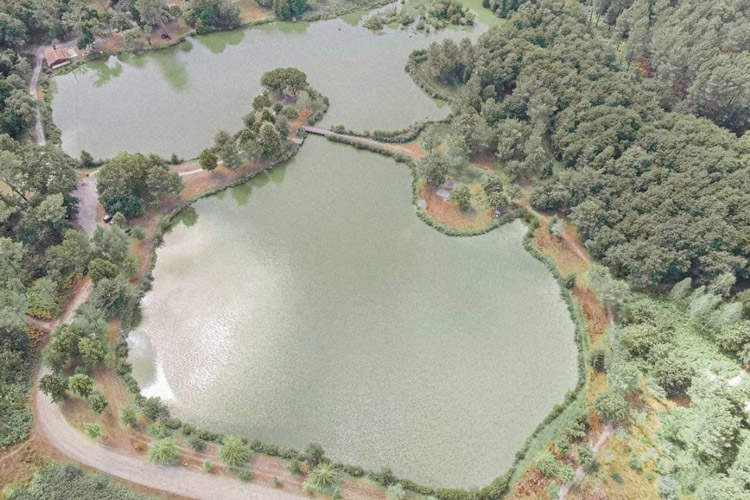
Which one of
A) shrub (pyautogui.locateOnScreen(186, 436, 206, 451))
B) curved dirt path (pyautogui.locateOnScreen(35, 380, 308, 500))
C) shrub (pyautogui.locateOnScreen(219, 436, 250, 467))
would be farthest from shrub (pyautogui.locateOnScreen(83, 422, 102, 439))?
shrub (pyautogui.locateOnScreen(219, 436, 250, 467))

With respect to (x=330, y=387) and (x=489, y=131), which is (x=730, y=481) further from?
(x=489, y=131)

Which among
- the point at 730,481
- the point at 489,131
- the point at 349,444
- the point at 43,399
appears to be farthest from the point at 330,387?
the point at 489,131

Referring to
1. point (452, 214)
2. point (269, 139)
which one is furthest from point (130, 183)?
point (452, 214)

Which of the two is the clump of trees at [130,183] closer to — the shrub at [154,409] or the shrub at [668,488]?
the shrub at [154,409]

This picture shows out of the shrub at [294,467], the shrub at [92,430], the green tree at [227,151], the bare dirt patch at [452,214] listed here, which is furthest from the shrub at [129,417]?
the bare dirt patch at [452,214]

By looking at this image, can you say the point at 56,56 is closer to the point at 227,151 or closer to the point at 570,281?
the point at 227,151

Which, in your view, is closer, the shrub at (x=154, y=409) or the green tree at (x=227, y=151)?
the shrub at (x=154, y=409)
